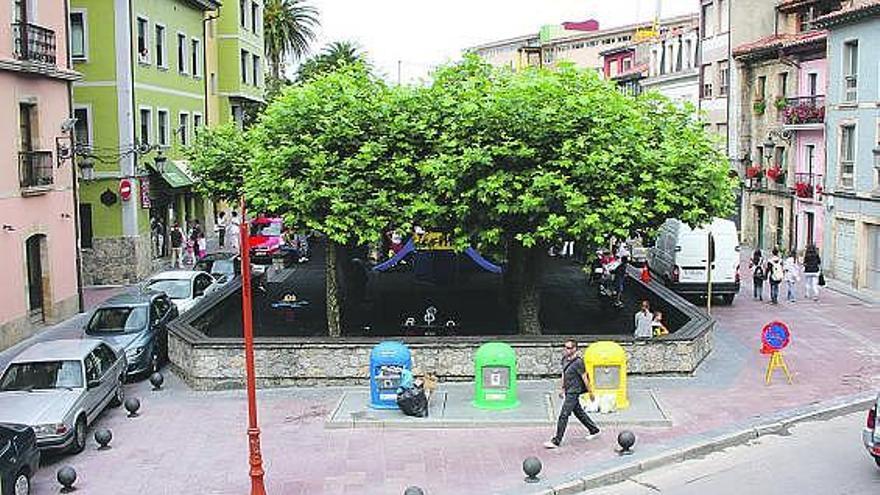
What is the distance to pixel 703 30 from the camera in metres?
53.6

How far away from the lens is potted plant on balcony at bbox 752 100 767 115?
4750cm

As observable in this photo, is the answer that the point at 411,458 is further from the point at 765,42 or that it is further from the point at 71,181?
the point at 765,42

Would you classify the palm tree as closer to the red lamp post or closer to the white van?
the white van

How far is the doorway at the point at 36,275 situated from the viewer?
28328 mm

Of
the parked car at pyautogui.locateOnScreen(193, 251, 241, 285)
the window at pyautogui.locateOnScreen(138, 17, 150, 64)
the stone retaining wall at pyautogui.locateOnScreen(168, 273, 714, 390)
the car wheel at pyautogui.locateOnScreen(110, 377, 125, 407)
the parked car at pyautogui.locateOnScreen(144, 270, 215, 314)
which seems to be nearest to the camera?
the car wheel at pyautogui.locateOnScreen(110, 377, 125, 407)

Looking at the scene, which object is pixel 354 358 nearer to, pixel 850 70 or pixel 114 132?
pixel 114 132

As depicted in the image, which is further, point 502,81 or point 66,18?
point 66,18

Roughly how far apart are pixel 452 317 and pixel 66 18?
47.2 feet

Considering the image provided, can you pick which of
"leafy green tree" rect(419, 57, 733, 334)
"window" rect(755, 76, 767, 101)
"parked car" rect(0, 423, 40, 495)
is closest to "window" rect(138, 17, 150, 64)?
"leafy green tree" rect(419, 57, 733, 334)

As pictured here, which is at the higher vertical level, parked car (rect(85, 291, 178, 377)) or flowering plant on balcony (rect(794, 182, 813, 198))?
flowering plant on balcony (rect(794, 182, 813, 198))

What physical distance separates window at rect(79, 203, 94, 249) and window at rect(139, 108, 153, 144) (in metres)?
3.38

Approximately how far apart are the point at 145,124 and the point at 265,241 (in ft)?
23.2

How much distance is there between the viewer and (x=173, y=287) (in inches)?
1130

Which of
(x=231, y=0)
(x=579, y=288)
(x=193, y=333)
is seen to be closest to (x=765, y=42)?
(x=579, y=288)
